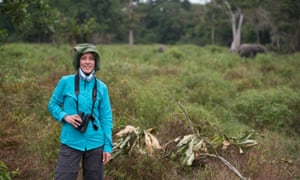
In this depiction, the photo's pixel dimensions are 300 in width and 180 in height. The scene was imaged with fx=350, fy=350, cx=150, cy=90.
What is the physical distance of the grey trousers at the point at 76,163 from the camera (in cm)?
287

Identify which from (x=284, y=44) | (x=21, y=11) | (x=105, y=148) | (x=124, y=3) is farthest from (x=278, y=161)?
(x=124, y=3)

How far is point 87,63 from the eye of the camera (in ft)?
9.55

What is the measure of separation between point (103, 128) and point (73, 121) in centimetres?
33

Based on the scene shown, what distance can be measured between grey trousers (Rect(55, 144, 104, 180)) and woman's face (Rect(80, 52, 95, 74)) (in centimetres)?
66

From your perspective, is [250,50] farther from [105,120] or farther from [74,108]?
[74,108]

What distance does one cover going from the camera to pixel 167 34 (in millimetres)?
49469

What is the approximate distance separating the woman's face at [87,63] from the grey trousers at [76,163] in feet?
2.15

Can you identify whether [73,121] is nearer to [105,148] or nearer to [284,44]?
[105,148]

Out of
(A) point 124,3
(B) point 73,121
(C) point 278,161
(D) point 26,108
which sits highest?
(A) point 124,3

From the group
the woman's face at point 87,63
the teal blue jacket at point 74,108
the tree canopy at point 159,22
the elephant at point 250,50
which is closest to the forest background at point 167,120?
the tree canopy at point 159,22

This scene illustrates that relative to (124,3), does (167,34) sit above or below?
below

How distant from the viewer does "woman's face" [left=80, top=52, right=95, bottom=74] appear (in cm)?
291

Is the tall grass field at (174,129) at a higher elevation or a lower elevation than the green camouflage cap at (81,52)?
lower

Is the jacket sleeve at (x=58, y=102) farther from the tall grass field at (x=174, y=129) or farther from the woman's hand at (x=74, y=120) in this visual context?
the tall grass field at (x=174, y=129)
